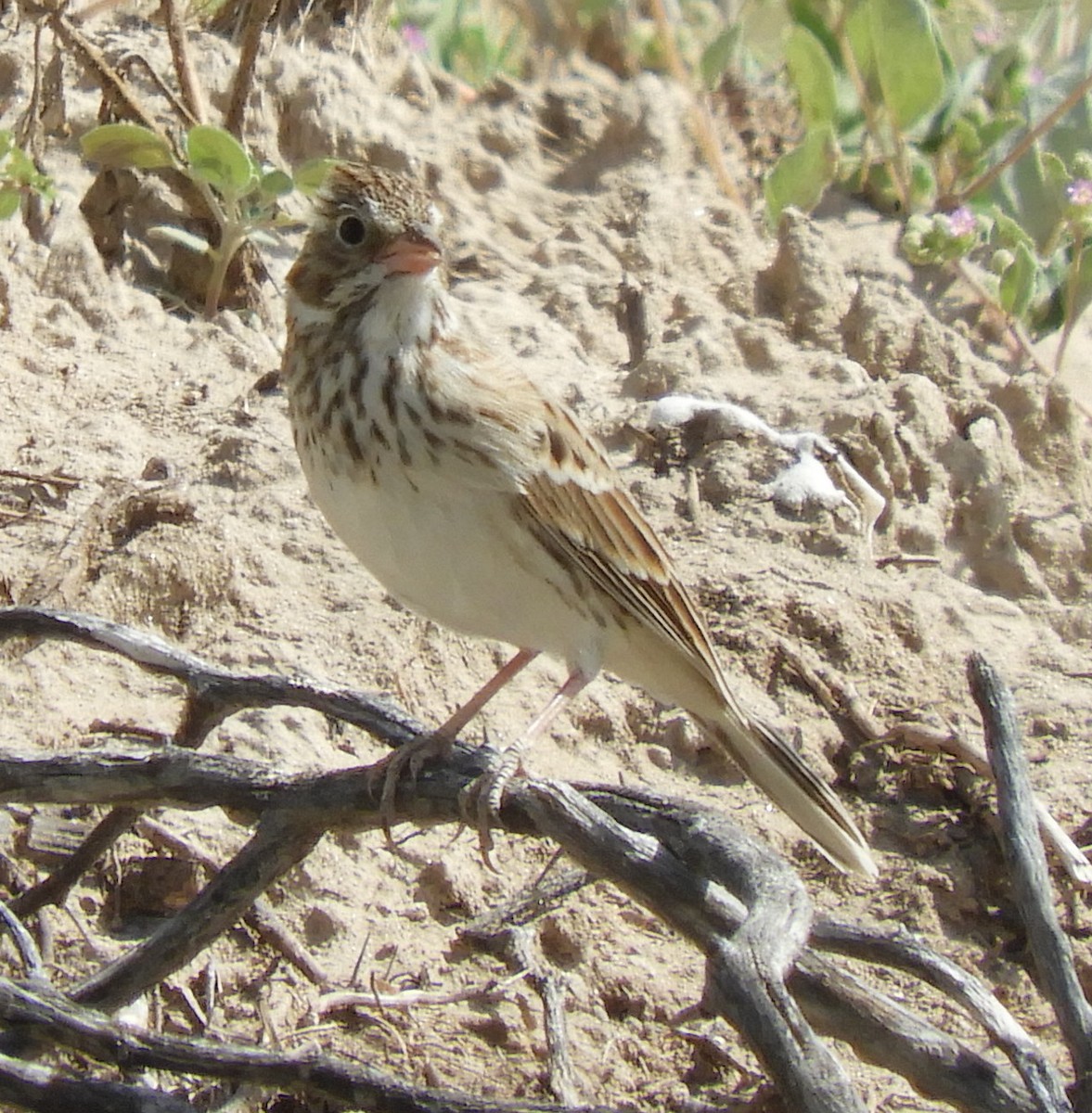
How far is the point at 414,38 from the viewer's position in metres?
5.73

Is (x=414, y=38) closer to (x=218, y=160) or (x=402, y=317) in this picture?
(x=218, y=160)

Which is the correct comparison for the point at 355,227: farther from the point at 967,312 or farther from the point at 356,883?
the point at 967,312

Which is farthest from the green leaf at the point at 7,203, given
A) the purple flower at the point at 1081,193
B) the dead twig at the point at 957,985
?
the purple flower at the point at 1081,193

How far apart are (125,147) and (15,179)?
285 millimetres

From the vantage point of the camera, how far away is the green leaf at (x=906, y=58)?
17.8ft

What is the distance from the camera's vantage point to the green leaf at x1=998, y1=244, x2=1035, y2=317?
506 centimetres

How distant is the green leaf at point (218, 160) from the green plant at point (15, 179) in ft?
1.24

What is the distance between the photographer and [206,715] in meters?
3.12

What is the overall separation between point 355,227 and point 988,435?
223cm

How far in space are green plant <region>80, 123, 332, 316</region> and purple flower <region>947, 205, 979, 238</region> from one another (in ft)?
6.65

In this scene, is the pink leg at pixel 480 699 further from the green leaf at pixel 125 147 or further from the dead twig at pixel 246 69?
the dead twig at pixel 246 69

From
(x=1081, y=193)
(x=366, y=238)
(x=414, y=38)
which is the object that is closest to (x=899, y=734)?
(x=366, y=238)

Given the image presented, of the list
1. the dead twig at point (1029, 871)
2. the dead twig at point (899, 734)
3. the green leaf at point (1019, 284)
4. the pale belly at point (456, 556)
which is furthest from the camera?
the green leaf at point (1019, 284)

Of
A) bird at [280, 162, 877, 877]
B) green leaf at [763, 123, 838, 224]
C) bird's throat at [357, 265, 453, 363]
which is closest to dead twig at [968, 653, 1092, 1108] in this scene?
bird at [280, 162, 877, 877]
